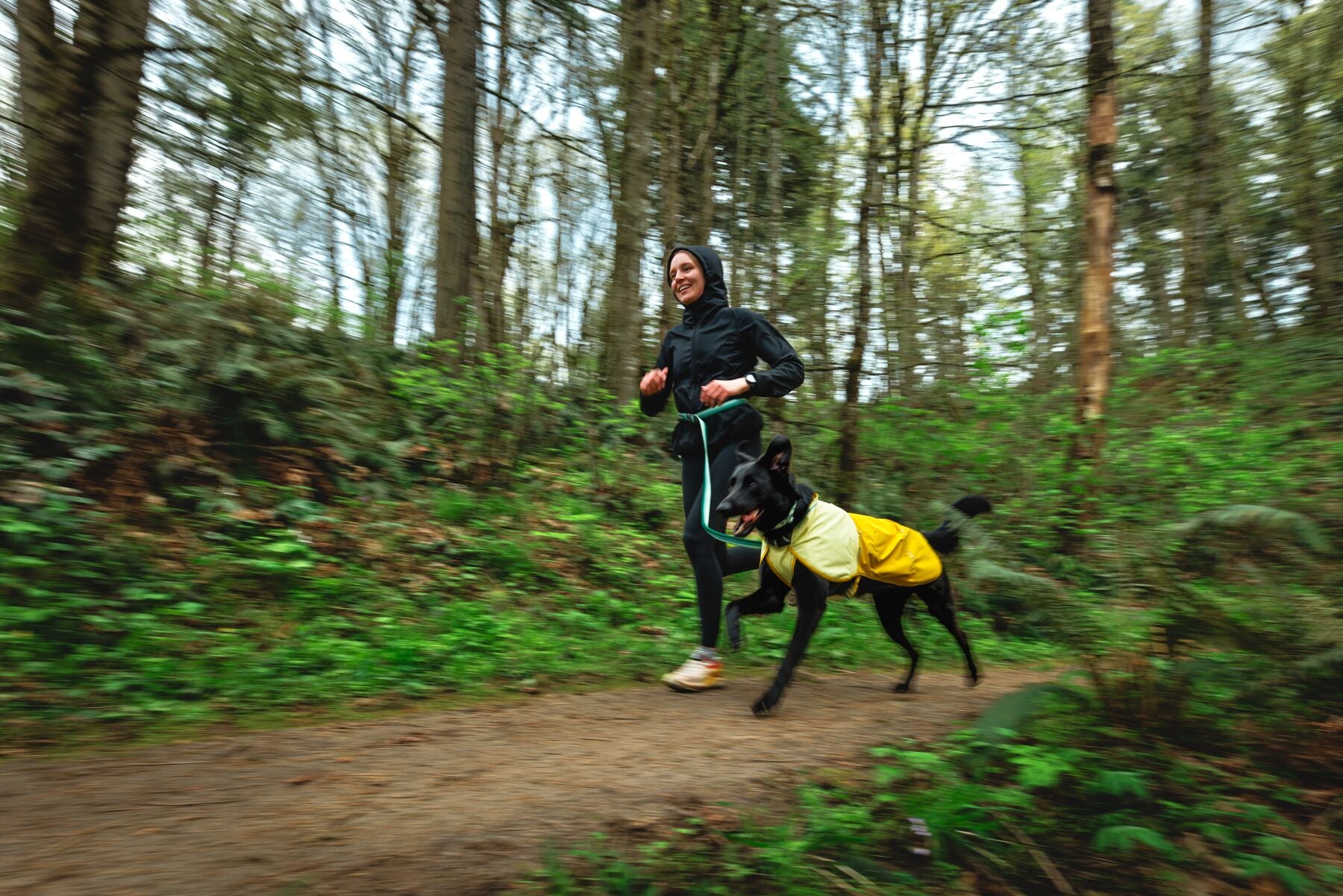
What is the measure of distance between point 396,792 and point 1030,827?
2.10 meters

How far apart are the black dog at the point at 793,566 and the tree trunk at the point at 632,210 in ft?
15.7

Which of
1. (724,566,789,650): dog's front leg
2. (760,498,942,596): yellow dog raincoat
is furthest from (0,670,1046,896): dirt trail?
(760,498,942,596): yellow dog raincoat

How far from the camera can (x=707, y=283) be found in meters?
4.30

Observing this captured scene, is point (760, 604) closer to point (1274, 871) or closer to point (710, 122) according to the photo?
point (1274, 871)

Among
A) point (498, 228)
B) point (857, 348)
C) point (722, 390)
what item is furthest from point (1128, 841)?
point (498, 228)

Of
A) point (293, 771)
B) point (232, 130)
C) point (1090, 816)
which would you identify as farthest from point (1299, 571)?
point (232, 130)

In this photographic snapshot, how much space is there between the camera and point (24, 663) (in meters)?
3.39

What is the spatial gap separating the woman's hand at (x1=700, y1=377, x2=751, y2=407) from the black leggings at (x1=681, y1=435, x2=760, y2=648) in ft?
1.03

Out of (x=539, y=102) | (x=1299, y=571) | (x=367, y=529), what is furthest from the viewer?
(x=539, y=102)

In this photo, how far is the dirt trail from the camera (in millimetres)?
1991

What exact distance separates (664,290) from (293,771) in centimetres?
808

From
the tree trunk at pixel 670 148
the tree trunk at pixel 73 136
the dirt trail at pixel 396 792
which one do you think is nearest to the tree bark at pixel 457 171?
the tree trunk at pixel 670 148

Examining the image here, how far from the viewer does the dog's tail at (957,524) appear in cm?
457

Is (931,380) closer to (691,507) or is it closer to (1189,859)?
(691,507)
